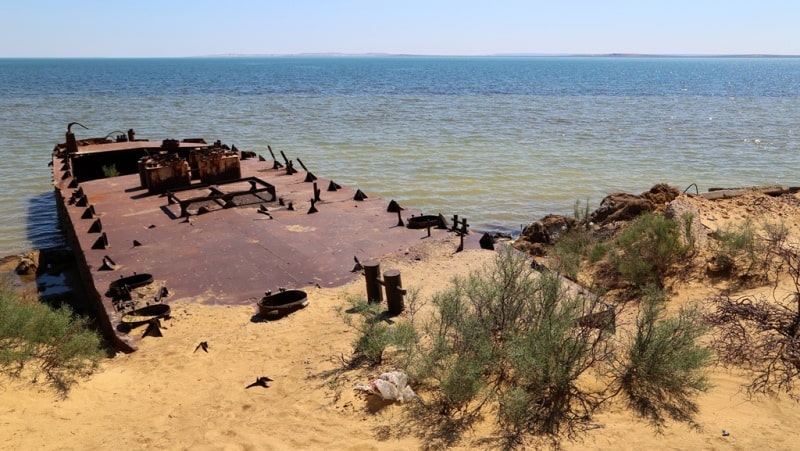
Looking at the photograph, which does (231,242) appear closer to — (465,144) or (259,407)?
(259,407)

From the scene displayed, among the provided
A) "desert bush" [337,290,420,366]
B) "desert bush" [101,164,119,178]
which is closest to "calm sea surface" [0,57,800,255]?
"desert bush" [101,164,119,178]

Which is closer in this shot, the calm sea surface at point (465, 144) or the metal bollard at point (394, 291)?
the metal bollard at point (394, 291)

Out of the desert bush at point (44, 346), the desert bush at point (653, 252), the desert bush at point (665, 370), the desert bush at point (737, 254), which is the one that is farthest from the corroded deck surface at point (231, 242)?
the desert bush at point (665, 370)

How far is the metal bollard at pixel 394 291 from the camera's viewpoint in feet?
21.9

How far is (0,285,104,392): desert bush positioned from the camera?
536cm

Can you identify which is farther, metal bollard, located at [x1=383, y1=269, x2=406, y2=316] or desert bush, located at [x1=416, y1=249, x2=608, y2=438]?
metal bollard, located at [x1=383, y1=269, x2=406, y2=316]

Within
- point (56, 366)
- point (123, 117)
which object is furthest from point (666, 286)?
point (123, 117)

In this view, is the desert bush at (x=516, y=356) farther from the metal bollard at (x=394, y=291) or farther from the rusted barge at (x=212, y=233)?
the rusted barge at (x=212, y=233)

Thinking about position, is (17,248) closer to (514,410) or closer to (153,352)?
(153,352)

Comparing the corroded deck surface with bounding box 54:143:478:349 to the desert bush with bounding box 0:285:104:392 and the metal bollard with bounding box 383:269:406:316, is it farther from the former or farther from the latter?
the metal bollard with bounding box 383:269:406:316

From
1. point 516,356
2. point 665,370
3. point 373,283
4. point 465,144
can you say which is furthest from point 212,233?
point 465,144

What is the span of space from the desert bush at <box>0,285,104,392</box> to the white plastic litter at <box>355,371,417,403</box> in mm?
2797

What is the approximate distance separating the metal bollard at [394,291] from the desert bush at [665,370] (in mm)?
2509

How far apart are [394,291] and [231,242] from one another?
→ 11.6ft
